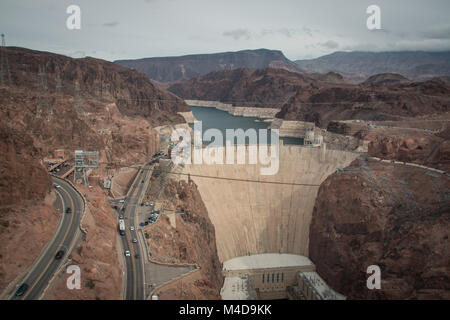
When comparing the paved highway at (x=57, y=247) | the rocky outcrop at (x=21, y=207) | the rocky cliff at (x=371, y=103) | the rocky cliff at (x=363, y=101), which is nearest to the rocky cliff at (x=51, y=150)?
the rocky outcrop at (x=21, y=207)

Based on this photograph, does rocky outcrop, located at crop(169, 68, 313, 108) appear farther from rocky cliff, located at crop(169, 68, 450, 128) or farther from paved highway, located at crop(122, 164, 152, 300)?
paved highway, located at crop(122, 164, 152, 300)

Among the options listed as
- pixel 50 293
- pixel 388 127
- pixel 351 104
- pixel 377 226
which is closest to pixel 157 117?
pixel 351 104

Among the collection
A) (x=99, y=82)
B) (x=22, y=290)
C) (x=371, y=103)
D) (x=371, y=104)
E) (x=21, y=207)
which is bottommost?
(x=22, y=290)

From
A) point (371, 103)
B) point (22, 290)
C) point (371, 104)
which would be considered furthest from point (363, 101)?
point (22, 290)

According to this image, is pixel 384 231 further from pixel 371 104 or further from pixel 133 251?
pixel 371 104

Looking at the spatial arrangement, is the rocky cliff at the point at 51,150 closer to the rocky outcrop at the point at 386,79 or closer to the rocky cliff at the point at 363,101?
the rocky cliff at the point at 363,101
